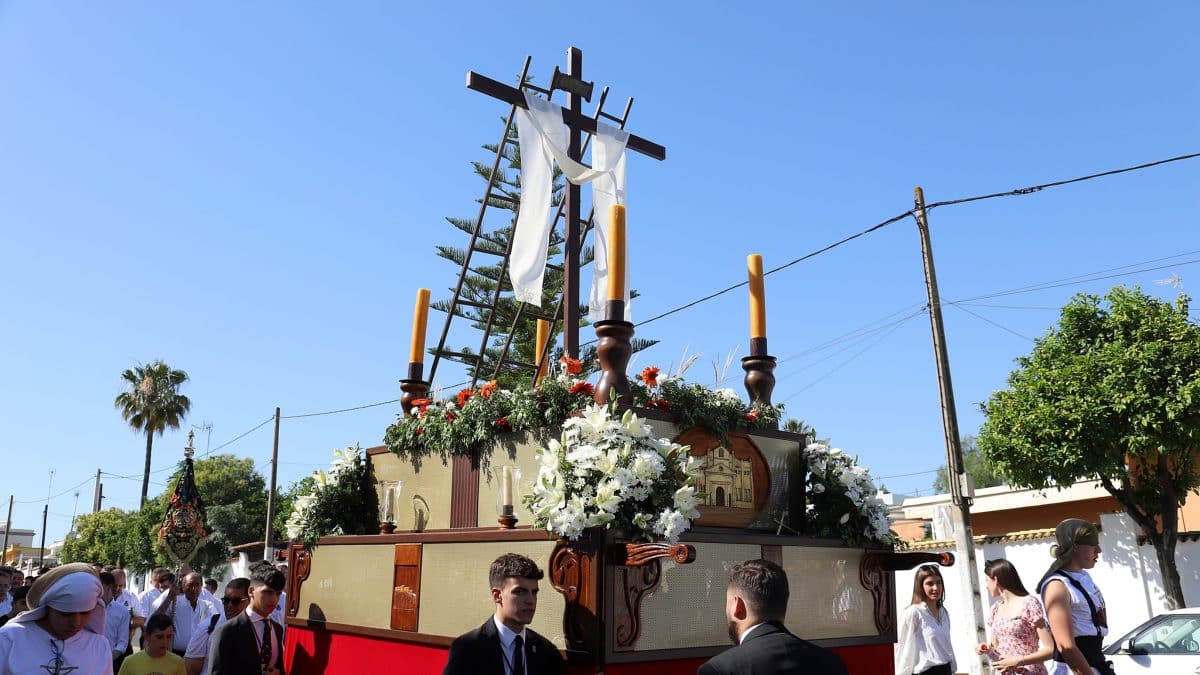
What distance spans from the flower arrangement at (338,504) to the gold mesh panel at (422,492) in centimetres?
30

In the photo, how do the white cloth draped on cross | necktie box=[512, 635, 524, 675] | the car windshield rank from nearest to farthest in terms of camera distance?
necktie box=[512, 635, 524, 675], the white cloth draped on cross, the car windshield

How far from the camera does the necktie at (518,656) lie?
12.8 ft

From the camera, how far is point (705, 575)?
4.73 meters

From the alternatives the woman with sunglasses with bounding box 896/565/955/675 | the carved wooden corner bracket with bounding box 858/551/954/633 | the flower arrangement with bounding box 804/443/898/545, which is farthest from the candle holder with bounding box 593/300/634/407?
the woman with sunglasses with bounding box 896/565/955/675

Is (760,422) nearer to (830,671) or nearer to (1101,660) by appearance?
(1101,660)

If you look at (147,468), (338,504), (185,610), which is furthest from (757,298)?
(147,468)

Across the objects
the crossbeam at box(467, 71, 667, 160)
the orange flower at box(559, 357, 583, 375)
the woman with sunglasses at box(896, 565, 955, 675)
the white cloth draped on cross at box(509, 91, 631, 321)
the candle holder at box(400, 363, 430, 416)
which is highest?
the crossbeam at box(467, 71, 667, 160)

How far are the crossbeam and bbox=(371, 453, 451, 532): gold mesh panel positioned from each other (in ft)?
9.08

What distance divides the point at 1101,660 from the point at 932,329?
10446 mm

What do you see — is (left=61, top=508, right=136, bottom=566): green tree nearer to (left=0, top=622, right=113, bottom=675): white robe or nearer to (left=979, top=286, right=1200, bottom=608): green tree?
(left=979, top=286, right=1200, bottom=608): green tree

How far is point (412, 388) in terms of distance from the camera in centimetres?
702

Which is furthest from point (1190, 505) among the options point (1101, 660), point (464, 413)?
point (464, 413)

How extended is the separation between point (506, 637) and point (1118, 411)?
15073 mm

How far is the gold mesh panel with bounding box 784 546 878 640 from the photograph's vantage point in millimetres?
5145
